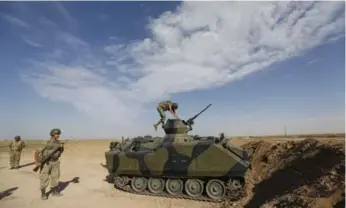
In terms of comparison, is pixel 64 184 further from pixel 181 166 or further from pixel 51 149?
pixel 181 166

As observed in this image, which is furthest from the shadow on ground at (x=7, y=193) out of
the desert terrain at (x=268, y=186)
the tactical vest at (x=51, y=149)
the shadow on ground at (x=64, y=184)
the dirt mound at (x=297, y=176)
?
the dirt mound at (x=297, y=176)

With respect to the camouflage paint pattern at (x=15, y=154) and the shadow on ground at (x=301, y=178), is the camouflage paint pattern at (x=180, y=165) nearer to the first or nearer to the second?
the shadow on ground at (x=301, y=178)

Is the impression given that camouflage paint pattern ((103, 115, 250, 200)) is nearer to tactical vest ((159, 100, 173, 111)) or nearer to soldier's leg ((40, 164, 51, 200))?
tactical vest ((159, 100, 173, 111))

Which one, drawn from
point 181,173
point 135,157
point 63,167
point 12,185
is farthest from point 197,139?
point 63,167

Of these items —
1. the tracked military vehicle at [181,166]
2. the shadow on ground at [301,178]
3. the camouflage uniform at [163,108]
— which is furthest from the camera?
the camouflage uniform at [163,108]

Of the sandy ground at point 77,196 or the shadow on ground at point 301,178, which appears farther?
the sandy ground at point 77,196

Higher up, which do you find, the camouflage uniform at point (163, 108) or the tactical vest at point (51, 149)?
the camouflage uniform at point (163, 108)

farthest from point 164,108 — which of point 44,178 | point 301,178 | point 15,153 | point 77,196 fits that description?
point 15,153

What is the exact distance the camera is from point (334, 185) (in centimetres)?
679

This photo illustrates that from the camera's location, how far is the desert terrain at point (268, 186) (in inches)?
277

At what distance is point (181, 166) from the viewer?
11.1m

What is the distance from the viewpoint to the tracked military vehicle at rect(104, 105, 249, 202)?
415 inches

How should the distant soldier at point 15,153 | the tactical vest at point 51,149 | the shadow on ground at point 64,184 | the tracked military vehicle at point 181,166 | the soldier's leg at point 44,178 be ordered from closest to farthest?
the soldier's leg at point 44,178 < the tactical vest at point 51,149 < the tracked military vehicle at point 181,166 < the shadow on ground at point 64,184 < the distant soldier at point 15,153

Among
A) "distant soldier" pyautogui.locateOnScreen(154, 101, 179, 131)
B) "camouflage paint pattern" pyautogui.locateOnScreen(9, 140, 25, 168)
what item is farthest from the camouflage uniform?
"camouflage paint pattern" pyautogui.locateOnScreen(9, 140, 25, 168)
